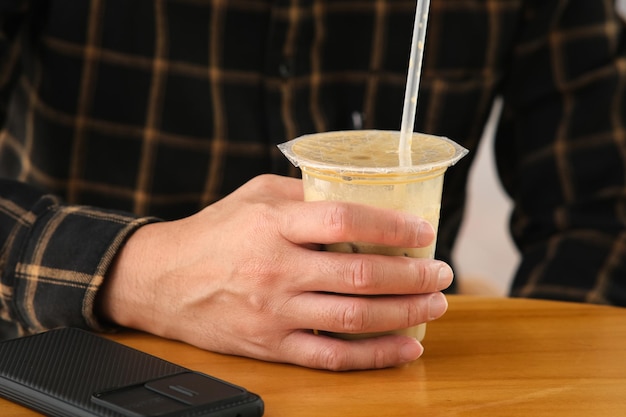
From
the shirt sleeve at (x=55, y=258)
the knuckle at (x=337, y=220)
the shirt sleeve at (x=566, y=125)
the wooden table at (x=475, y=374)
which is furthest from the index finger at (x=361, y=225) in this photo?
the shirt sleeve at (x=566, y=125)

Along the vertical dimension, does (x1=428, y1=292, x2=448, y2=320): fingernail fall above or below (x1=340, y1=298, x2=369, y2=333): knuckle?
above

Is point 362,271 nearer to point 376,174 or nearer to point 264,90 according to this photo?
point 376,174

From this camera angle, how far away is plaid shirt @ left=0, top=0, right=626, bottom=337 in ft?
4.64

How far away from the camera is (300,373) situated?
2.54 feet

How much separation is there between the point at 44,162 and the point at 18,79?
139mm

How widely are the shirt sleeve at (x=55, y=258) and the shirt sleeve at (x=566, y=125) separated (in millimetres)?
667

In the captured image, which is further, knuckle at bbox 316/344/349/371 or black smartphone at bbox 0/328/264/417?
knuckle at bbox 316/344/349/371

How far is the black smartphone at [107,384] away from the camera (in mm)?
648

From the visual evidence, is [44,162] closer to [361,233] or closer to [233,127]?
→ [233,127]

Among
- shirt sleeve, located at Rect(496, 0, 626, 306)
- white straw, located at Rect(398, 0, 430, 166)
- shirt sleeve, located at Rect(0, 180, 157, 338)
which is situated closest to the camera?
white straw, located at Rect(398, 0, 430, 166)

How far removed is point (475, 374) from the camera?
2.52 feet

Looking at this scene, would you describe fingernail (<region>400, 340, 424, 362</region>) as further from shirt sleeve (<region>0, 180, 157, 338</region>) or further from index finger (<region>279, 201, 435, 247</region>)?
shirt sleeve (<region>0, 180, 157, 338</region>)

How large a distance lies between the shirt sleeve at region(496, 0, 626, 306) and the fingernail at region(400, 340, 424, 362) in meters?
0.59

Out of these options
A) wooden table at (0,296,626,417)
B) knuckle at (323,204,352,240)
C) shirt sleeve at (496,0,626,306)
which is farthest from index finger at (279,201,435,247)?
shirt sleeve at (496,0,626,306)
